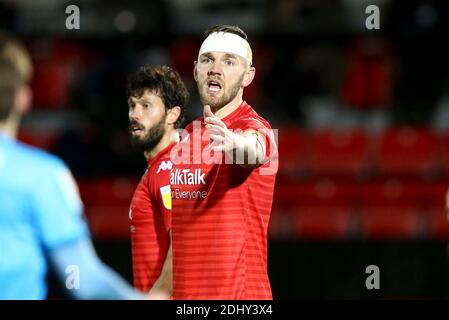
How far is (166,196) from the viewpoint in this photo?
5.17 meters

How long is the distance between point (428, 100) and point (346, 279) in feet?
8.50

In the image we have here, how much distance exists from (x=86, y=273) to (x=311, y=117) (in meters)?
7.76

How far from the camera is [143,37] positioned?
10.6 m

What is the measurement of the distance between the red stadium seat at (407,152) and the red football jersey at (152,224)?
17.0 feet

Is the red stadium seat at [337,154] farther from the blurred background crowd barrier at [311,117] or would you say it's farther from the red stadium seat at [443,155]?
the red stadium seat at [443,155]

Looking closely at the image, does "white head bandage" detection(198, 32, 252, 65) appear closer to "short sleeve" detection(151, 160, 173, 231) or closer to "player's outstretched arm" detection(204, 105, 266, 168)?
"player's outstretched arm" detection(204, 105, 266, 168)

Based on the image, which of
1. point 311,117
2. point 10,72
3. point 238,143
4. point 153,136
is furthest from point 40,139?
point 10,72

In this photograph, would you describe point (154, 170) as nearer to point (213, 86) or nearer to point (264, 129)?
point (213, 86)

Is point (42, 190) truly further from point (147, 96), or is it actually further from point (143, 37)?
point (143, 37)

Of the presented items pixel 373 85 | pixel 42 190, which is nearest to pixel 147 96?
pixel 42 190

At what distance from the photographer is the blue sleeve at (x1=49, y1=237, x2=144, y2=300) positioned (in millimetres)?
3547

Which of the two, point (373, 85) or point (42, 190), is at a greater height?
point (373, 85)
